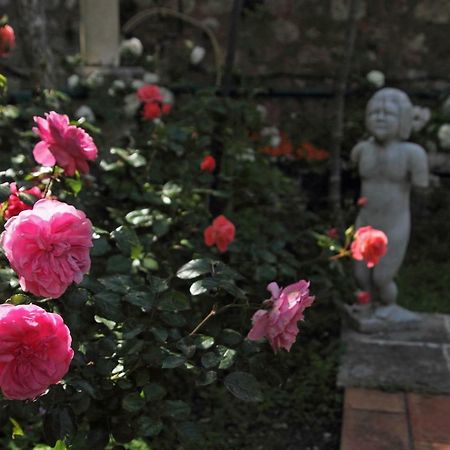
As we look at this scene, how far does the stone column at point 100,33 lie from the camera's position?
446 cm

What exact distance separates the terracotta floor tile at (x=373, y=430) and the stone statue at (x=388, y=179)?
0.81m

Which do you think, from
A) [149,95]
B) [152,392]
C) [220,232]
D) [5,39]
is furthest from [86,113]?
[152,392]

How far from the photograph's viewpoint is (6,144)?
285 centimetres

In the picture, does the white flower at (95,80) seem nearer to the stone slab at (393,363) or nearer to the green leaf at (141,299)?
the stone slab at (393,363)

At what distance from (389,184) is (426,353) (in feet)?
2.41

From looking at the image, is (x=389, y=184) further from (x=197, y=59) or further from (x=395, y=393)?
(x=197, y=59)

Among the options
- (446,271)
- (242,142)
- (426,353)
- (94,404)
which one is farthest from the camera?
(446,271)

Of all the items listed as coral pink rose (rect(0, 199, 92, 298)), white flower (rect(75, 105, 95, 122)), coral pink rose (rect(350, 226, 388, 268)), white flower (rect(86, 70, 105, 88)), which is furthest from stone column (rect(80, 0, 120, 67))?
coral pink rose (rect(0, 199, 92, 298))

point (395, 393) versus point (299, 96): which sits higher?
point (299, 96)

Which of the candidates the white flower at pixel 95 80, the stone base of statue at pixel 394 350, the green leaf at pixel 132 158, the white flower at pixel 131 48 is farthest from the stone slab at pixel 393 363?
the white flower at pixel 131 48

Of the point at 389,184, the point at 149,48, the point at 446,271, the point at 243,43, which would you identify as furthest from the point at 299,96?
the point at 389,184

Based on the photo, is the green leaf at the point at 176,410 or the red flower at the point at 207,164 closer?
the green leaf at the point at 176,410

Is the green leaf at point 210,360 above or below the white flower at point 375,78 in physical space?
above

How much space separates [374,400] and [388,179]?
3.28ft
